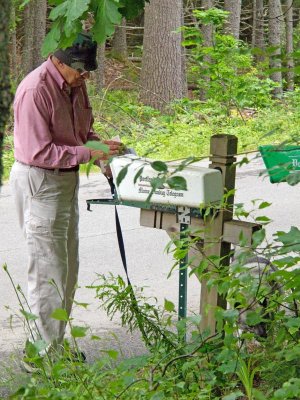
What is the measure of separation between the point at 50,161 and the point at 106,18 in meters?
1.33

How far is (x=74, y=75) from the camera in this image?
5.85m

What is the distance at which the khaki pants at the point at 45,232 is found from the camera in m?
5.88

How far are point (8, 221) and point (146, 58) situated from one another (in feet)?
37.0

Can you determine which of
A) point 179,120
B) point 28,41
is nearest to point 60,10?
point 179,120

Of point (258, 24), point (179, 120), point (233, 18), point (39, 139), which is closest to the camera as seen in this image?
point (39, 139)

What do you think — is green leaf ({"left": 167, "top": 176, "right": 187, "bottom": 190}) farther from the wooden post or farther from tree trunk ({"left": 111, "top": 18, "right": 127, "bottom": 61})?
tree trunk ({"left": 111, "top": 18, "right": 127, "bottom": 61})

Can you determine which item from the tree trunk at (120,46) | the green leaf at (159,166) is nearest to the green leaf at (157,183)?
the green leaf at (159,166)

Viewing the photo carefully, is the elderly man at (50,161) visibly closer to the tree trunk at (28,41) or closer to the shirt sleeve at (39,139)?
the shirt sleeve at (39,139)

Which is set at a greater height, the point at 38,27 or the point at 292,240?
the point at 38,27

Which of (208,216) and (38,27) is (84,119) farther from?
(38,27)

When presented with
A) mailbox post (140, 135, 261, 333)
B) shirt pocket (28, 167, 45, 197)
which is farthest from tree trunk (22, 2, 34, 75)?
mailbox post (140, 135, 261, 333)

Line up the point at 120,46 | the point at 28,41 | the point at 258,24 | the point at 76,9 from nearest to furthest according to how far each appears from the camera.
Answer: the point at 76,9 → the point at 28,41 → the point at 120,46 → the point at 258,24

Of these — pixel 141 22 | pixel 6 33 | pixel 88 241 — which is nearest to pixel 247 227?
pixel 6 33

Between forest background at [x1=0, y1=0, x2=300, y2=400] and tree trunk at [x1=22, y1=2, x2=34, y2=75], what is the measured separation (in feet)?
0.16
